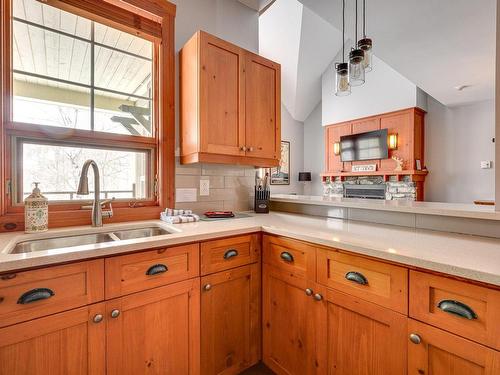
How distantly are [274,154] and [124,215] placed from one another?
1174mm

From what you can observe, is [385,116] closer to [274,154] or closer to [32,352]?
[274,154]

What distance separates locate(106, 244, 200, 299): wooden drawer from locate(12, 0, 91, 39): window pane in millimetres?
1525

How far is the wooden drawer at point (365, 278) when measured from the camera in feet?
3.14

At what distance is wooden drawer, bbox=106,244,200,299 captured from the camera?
1067mm

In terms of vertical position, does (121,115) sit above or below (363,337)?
above

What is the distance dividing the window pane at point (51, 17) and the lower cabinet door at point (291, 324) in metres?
1.92

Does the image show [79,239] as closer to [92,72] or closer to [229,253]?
[229,253]

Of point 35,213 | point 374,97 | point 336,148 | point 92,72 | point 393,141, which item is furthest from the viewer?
point 336,148

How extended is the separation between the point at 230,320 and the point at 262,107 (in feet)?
4.86

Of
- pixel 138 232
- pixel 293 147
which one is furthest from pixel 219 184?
pixel 293 147

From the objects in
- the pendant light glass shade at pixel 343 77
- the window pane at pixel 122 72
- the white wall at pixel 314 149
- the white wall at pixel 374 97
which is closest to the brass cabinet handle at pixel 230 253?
the window pane at pixel 122 72

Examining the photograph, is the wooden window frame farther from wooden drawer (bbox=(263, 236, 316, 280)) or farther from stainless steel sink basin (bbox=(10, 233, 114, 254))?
wooden drawer (bbox=(263, 236, 316, 280))

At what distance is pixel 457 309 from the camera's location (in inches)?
32.0

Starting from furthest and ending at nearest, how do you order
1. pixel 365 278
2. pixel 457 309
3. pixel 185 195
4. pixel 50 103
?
pixel 185 195, pixel 50 103, pixel 365 278, pixel 457 309
